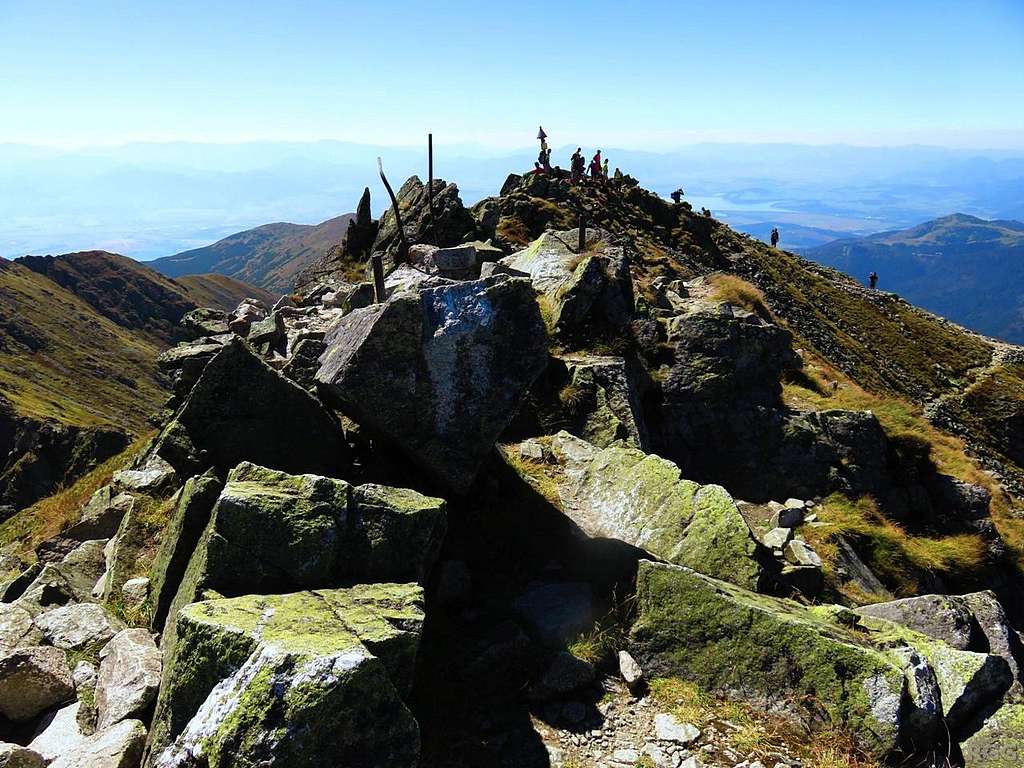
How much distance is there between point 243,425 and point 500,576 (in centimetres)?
583

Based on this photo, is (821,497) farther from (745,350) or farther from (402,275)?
(402,275)

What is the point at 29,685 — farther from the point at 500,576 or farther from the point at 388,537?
the point at 500,576

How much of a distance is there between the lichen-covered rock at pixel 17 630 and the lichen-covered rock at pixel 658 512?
949cm

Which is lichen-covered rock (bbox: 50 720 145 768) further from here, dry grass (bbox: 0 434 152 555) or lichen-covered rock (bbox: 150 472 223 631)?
dry grass (bbox: 0 434 152 555)

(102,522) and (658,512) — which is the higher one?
(658,512)

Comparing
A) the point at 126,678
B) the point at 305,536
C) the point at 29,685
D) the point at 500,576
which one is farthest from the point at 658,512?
the point at 29,685

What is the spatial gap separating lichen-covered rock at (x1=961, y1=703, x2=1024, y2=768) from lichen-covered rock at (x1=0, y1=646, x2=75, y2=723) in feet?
39.5

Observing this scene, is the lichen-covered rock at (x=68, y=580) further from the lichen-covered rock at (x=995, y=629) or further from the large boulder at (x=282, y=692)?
the lichen-covered rock at (x=995, y=629)

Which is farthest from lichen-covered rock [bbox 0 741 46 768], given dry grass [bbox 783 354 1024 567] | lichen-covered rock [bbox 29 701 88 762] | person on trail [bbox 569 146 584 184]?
person on trail [bbox 569 146 584 184]

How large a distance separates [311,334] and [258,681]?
14.9 m

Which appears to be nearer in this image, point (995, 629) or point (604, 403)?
point (995, 629)

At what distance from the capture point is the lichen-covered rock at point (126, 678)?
25.8 feet

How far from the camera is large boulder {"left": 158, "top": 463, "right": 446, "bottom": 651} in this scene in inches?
333

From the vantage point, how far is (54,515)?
830 inches
